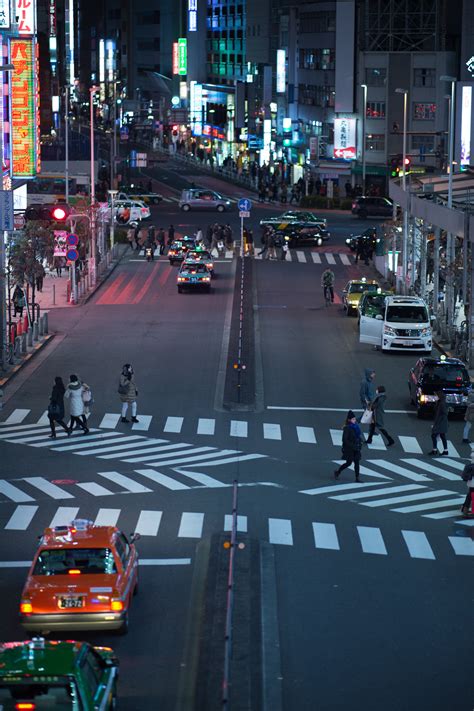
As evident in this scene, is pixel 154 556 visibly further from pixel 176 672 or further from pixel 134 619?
pixel 176 672

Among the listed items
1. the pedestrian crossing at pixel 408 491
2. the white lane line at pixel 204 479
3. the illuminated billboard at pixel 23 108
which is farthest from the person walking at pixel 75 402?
the illuminated billboard at pixel 23 108

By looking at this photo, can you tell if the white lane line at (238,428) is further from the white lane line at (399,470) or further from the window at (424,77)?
the window at (424,77)

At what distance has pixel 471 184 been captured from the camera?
2549 inches

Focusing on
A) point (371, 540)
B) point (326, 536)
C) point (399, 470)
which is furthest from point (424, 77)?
point (371, 540)

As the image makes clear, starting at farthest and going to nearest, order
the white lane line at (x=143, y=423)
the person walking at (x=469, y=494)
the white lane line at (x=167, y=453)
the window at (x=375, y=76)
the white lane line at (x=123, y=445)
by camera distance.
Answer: the window at (x=375, y=76) → the white lane line at (x=143, y=423) → the white lane line at (x=123, y=445) → the white lane line at (x=167, y=453) → the person walking at (x=469, y=494)

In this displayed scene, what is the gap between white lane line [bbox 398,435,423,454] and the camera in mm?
35812

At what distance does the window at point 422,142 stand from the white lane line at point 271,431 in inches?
3288

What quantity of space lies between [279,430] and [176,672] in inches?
731

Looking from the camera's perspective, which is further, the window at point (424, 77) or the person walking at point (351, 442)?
the window at point (424, 77)

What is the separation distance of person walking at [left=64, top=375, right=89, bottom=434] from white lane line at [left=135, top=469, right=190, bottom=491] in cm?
425

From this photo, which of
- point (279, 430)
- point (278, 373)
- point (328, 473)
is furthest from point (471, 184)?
point (328, 473)

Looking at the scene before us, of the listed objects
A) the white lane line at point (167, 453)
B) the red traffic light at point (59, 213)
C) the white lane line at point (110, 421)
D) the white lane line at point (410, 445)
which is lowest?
the white lane line at point (410, 445)

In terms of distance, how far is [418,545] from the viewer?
26.6 m

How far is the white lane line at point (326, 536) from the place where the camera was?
26322 millimetres
